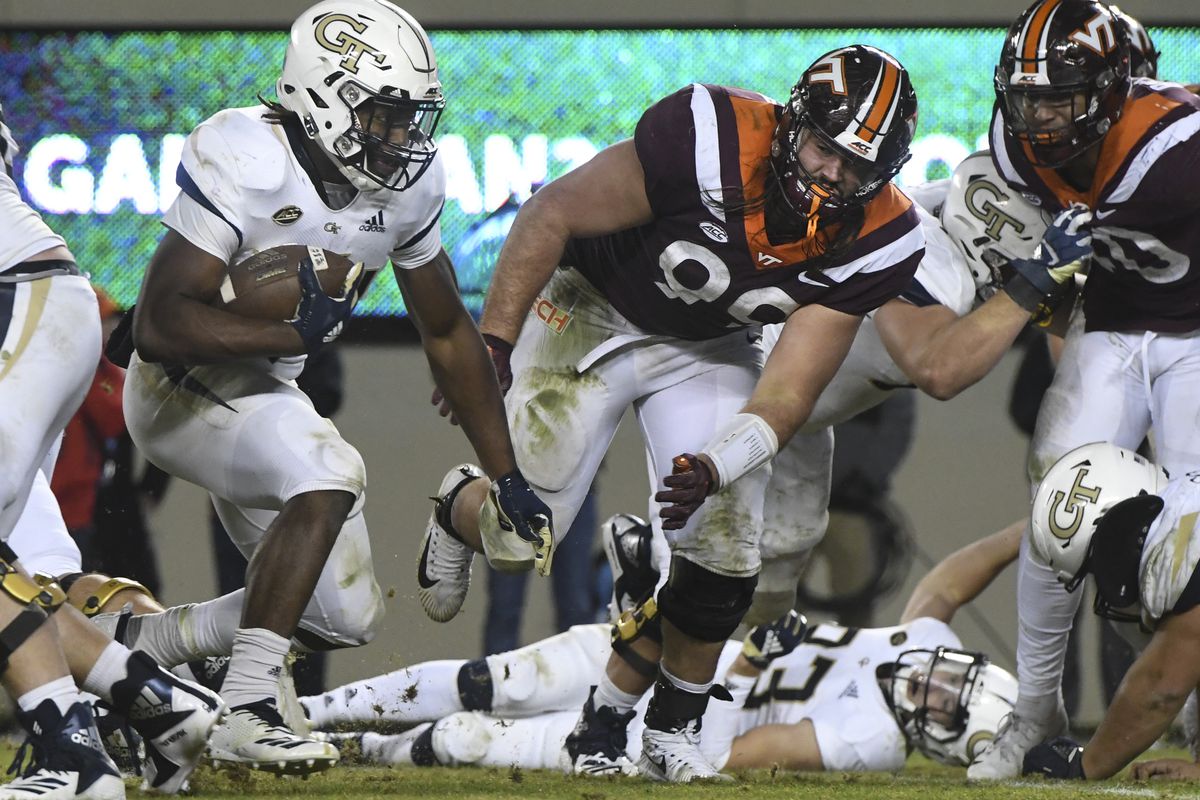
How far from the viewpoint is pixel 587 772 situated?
363cm

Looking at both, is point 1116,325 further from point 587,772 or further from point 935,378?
point 587,772

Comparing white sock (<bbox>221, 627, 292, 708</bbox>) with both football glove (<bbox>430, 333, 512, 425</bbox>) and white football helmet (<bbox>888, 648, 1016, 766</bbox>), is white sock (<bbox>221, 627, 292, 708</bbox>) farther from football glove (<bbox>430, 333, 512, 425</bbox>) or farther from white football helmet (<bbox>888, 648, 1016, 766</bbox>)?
white football helmet (<bbox>888, 648, 1016, 766</bbox>)

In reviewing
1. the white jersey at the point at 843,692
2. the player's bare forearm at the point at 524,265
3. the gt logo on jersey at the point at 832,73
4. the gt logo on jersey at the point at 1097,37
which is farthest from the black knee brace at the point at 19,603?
the gt logo on jersey at the point at 1097,37

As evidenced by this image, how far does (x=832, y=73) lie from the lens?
3.39 metres

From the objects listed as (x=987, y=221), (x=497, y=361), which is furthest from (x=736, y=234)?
(x=987, y=221)

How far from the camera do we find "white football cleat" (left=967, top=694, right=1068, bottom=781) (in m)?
3.76

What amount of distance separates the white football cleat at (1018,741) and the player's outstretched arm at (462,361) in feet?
4.54

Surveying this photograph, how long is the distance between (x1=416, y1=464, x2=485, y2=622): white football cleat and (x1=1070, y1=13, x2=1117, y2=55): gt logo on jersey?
5.73 ft

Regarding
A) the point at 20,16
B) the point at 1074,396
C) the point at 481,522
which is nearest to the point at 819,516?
the point at 1074,396

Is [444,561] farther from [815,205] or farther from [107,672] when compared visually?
[815,205]

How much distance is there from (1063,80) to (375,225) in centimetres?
159

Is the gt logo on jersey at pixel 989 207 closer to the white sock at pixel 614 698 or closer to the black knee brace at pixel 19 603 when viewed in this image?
the white sock at pixel 614 698

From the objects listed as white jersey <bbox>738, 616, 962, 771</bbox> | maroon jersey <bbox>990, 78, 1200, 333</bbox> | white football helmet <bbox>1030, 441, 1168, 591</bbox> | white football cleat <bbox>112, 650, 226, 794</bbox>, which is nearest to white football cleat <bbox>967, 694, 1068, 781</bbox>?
white jersey <bbox>738, 616, 962, 771</bbox>

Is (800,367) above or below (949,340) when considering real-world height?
above
